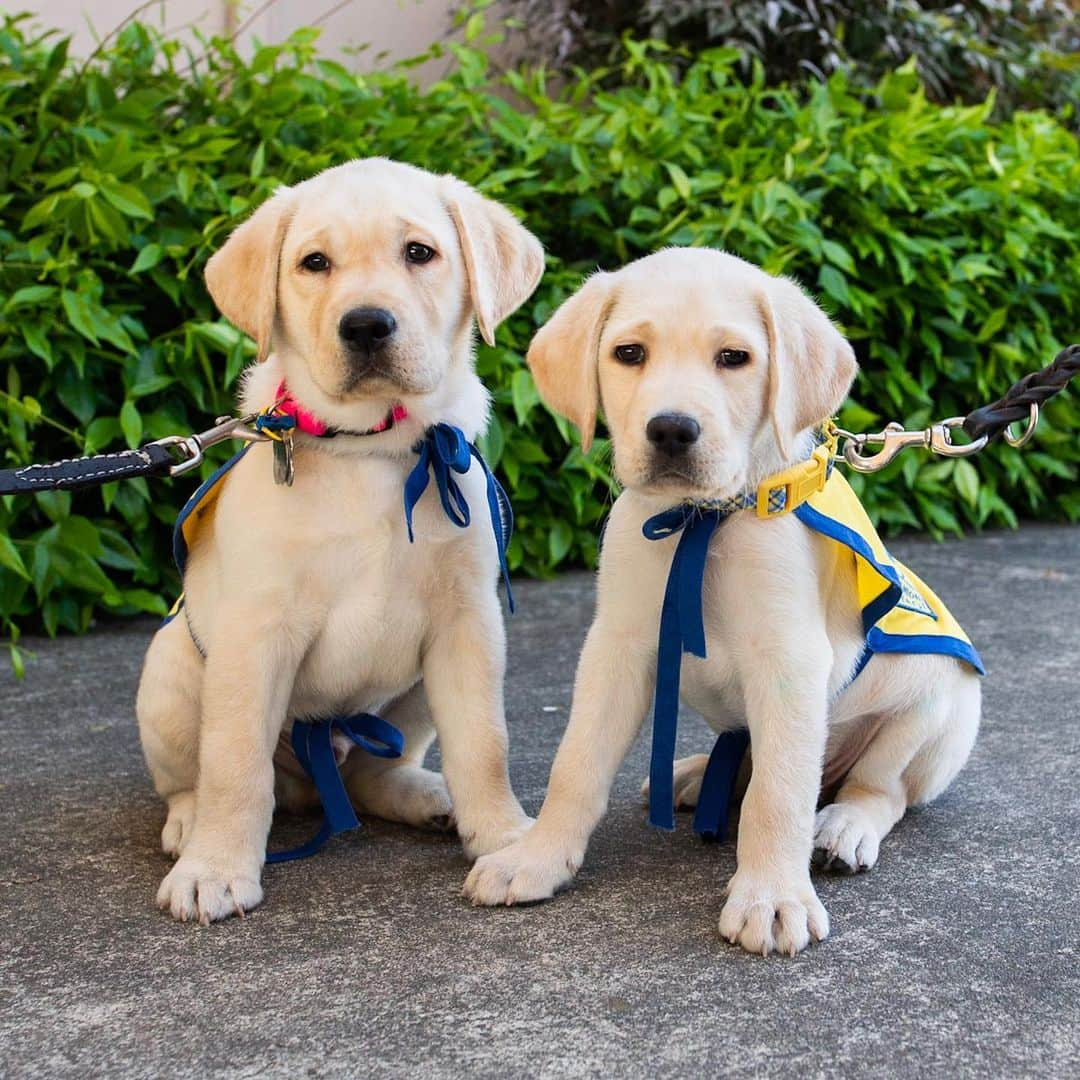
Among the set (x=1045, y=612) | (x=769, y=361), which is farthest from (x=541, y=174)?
(x=769, y=361)

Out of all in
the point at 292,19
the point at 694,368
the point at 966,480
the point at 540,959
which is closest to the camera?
the point at 540,959

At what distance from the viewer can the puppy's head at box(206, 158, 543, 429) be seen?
110 inches

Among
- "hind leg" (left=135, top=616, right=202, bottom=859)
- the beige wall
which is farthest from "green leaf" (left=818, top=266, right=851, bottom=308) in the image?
"hind leg" (left=135, top=616, right=202, bottom=859)

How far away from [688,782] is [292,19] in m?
5.58

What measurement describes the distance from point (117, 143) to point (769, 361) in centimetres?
322

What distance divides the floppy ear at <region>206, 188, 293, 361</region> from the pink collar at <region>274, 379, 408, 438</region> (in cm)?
11

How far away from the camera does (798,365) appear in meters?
2.68

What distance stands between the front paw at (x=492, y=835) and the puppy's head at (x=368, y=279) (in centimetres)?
92

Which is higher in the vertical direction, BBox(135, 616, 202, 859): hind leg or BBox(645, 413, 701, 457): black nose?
BBox(645, 413, 701, 457): black nose

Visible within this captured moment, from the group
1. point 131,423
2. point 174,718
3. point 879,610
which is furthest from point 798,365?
point 131,423

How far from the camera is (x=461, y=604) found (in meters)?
3.00

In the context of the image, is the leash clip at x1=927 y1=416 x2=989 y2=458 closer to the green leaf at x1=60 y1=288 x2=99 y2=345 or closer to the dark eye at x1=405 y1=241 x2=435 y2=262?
the dark eye at x1=405 y1=241 x2=435 y2=262

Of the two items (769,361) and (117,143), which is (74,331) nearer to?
(117,143)

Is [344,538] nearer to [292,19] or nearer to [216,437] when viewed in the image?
[216,437]
